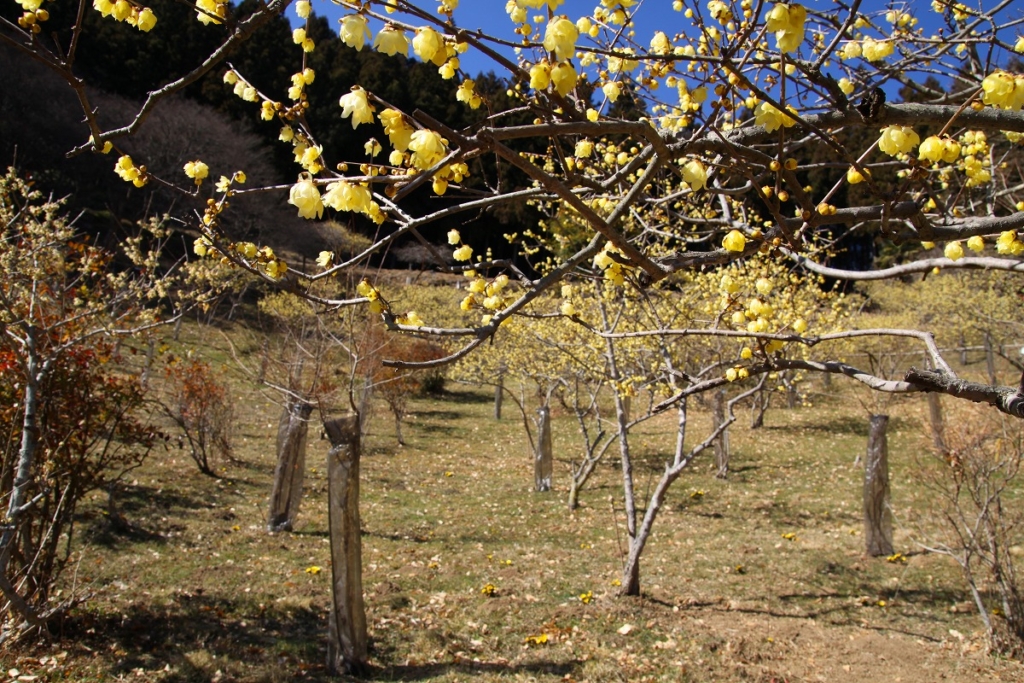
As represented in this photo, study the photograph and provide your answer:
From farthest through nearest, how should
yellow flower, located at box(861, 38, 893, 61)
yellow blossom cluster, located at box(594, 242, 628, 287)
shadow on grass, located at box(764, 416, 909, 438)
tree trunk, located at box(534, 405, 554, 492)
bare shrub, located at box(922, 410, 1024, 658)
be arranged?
shadow on grass, located at box(764, 416, 909, 438)
tree trunk, located at box(534, 405, 554, 492)
bare shrub, located at box(922, 410, 1024, 658)
yellow flower, located at box(861, 38, 893, 61)
yellow blossom cluster, located at box(594, 242, 628, 287)

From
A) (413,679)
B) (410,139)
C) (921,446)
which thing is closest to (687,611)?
(413,679)

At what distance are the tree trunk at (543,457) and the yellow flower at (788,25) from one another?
9196 mm

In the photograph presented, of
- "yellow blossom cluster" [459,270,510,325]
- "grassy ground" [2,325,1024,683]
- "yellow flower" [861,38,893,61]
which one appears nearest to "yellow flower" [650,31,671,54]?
"yellow flower" [861,38,893,61]

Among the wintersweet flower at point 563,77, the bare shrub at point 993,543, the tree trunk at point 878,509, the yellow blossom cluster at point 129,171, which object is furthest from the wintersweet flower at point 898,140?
the tree trunk at point 878,509

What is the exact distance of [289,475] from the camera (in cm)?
771

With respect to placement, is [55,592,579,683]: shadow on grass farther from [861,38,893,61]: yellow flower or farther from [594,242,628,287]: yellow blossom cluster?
[861,38,893,61]: yellow flower

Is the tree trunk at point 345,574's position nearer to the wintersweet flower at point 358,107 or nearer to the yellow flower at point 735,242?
the yellow flower at point 735,242

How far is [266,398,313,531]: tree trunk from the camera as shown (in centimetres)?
758

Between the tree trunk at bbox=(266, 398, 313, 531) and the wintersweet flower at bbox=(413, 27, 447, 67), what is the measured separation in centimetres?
684

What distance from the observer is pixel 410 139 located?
129cm

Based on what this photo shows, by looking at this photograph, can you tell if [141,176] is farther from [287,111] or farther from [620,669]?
[620,669]

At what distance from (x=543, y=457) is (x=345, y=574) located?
21.0ft

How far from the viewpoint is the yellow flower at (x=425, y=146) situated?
1.21 m

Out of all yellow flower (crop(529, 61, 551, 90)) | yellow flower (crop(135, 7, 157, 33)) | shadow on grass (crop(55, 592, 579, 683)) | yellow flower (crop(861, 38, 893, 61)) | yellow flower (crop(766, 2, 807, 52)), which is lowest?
shadow on grass (crop(55, 592, 579, 683))
